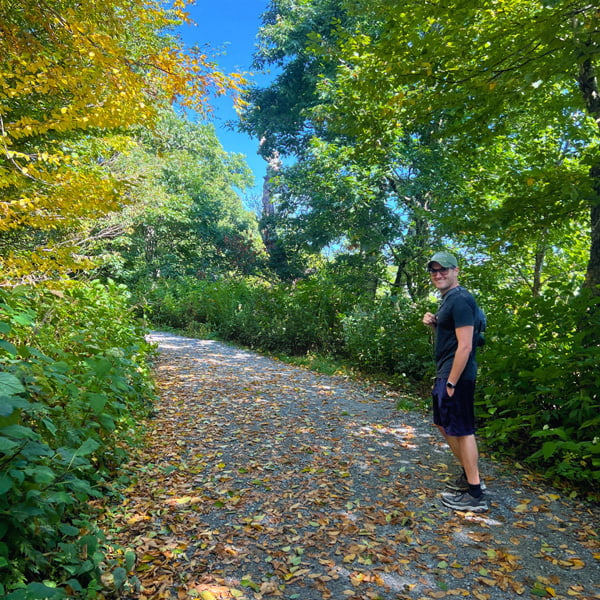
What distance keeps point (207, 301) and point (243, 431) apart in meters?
9.03

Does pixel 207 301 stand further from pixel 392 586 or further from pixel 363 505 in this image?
pixel 392 586

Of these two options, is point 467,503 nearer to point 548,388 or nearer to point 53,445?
point 548,388

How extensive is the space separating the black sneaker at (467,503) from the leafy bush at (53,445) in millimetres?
2434

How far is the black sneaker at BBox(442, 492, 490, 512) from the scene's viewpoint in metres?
2.97

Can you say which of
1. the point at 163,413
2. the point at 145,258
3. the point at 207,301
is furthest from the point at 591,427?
the point at 145,258

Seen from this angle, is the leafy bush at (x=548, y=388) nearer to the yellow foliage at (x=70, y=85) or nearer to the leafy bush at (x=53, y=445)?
the leafy bush at (x=53, y=445)

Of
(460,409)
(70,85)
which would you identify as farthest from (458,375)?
(70,85)

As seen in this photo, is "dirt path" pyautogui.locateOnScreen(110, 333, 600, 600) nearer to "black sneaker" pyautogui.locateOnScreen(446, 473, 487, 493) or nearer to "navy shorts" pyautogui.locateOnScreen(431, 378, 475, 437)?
"black sneaker" pyautogui.locateOnScreen(446, 473, 487, 493)

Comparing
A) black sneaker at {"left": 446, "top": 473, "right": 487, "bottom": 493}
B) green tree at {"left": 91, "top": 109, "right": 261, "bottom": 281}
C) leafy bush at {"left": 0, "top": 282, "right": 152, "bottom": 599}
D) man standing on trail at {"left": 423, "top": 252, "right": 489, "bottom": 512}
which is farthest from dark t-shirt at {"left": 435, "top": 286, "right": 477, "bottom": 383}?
green tree at {"left": 91, "top": 109, "right": 261, "bottom": 281}

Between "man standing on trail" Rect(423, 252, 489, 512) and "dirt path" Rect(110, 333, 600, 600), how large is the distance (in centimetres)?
20

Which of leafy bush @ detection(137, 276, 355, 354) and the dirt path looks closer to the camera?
the dirt path

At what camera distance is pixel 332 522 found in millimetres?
2850

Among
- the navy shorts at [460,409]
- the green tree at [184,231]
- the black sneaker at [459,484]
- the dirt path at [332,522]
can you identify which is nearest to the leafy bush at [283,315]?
the dirt path at [332,522]

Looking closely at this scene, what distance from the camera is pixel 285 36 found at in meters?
15.5
